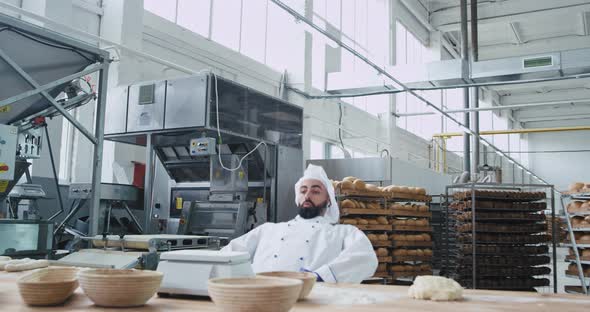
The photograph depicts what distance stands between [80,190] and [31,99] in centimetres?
126

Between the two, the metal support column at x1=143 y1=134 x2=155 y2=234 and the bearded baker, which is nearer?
the bearded baker

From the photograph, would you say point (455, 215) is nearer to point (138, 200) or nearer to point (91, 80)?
point (138, 200)

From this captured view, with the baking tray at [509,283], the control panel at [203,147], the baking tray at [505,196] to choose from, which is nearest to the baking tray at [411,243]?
the baking tray at [509,283]

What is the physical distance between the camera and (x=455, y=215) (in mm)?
7188

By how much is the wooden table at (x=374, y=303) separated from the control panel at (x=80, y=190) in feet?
11.3

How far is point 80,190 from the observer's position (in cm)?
488

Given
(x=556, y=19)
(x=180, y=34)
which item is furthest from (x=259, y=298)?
(x=556, y=19)

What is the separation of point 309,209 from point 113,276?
2192mm

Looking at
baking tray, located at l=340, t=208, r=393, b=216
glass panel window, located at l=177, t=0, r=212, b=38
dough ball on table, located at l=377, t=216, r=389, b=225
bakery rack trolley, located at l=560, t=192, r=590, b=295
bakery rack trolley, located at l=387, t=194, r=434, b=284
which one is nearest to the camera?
bakery rack trolley, located at l=560, t=192, r=590, b=295

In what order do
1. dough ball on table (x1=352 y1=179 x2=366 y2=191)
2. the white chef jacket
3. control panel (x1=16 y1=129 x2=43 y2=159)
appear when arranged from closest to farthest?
the white chef jacket
control panel (x1=16 y1=129 x2=43 y2=159)
dough ball on table (x1=352 y1=179 x2=366 y2=191)

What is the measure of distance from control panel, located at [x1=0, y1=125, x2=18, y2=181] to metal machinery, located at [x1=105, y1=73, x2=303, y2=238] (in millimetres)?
1855

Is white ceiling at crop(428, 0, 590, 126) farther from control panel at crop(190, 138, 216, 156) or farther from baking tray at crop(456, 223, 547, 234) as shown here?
control panel at crop(190, 138, 216, 156)

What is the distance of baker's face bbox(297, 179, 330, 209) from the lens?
3244 millimetres

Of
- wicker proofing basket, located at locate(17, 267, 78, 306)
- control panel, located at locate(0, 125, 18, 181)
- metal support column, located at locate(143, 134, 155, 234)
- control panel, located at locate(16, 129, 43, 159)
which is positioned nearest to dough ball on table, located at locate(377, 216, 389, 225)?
metal support column, located at locate(143, 134, 155, 234)
